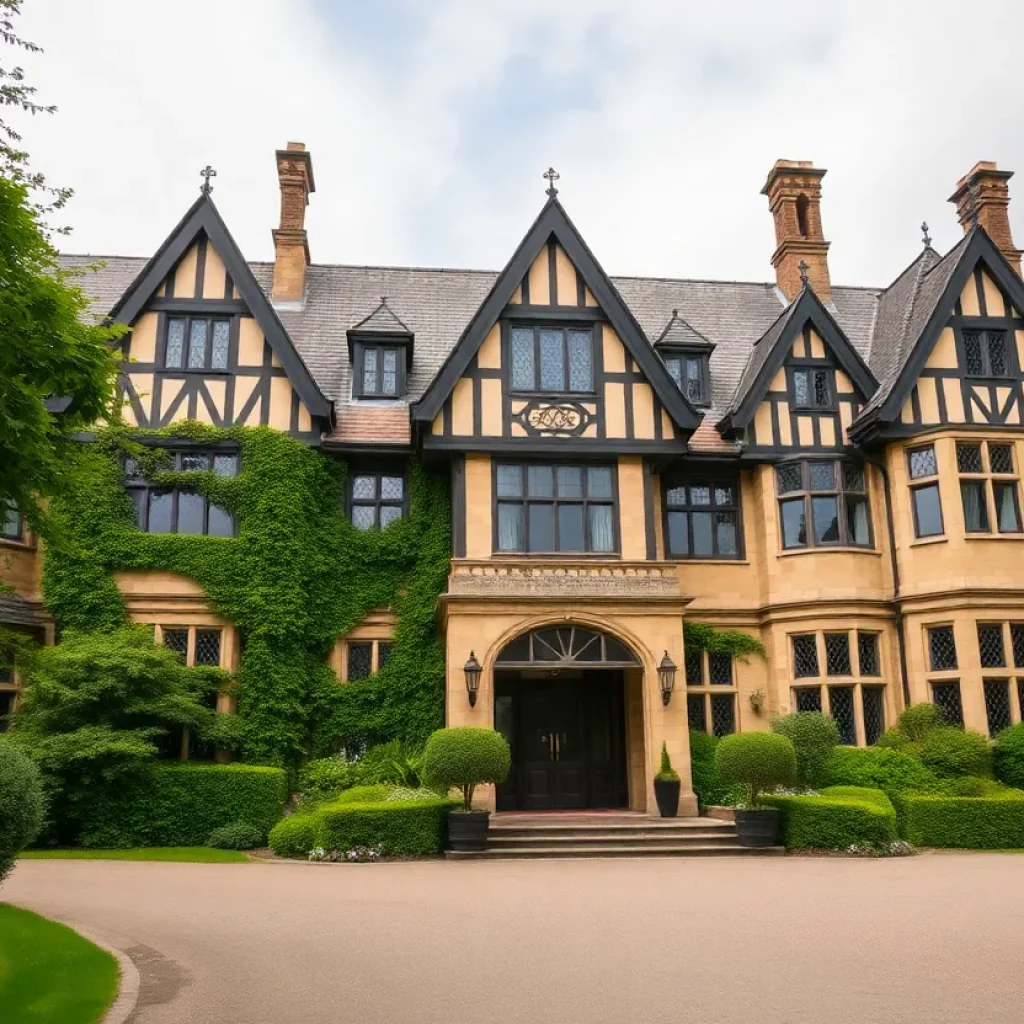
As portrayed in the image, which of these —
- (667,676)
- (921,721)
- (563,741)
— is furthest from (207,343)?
(921,721)

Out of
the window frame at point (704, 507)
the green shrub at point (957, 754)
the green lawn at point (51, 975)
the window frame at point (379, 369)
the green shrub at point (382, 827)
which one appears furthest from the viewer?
the window frame at point (379, 369)

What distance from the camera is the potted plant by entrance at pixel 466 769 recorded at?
16172 mm

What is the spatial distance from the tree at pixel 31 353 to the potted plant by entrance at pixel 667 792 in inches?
485

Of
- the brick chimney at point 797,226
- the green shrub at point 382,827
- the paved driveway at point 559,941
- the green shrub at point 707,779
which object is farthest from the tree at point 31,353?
the brick chimney at point 797,226

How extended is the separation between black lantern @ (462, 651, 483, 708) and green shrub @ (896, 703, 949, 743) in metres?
8.69

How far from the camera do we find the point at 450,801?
662 inches

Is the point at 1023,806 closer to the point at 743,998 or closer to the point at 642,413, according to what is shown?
the point at 642,413

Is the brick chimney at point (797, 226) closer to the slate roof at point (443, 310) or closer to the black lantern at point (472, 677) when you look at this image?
the slate roof at point (443, 310)

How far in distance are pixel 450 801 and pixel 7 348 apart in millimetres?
10375

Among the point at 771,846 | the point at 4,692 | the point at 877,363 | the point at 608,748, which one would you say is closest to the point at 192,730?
the point at 4,692

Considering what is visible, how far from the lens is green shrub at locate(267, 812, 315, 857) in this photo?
53.8ft

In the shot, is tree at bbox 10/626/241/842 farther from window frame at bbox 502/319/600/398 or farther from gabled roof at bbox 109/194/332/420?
window frame at bbox 502/319/600/398

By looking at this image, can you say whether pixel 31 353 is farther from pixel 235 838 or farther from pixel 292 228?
pixel 292 228

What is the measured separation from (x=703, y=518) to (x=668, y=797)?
23.2 ft
